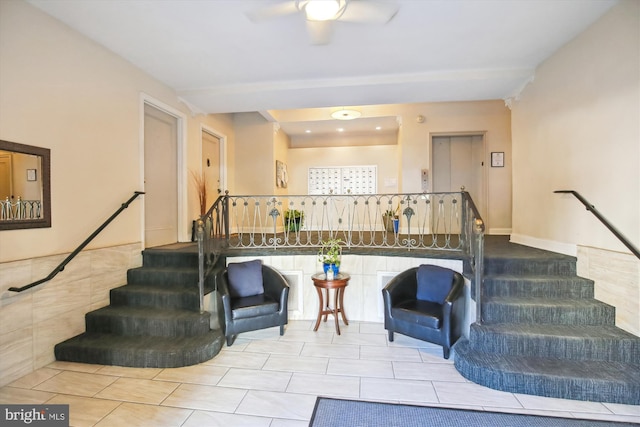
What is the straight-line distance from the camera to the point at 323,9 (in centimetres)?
224

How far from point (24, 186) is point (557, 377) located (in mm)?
4802

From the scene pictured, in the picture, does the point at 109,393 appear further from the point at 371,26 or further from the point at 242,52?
the point at 371,26

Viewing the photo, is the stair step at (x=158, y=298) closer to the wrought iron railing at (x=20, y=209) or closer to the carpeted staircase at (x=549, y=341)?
the wrought iron railing at (x=20, y=209)

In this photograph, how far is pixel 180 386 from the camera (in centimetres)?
244

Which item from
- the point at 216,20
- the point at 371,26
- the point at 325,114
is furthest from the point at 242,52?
the point at 325,114

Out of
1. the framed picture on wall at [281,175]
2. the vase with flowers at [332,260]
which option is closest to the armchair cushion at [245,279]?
the vase with flowers at [332,260]

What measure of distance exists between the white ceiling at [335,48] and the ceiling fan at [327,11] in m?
0.47

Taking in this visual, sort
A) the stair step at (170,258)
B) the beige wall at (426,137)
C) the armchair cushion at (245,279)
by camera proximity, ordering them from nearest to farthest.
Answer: the armchair cushion at (245,279)
the stair step at (170,258)
the beige wall at (426,137)

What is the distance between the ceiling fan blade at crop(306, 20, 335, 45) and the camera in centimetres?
237

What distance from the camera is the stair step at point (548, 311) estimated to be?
9.05 feet

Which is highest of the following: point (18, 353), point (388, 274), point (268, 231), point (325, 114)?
point (325, 114)

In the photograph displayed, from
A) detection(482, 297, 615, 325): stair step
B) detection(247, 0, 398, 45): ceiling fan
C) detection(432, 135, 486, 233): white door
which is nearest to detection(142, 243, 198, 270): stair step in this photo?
detection(247, 0, 398, 45): ceiling fan

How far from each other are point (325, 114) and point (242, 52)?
317 cm

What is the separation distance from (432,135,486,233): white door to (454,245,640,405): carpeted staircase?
322 centimetres
